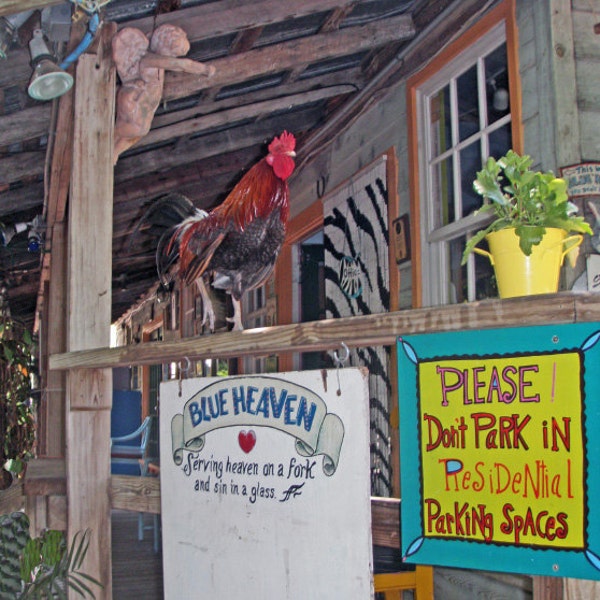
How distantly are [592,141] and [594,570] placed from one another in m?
2.22

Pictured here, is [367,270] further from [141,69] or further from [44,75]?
[44,75]

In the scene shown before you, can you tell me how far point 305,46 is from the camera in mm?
4043

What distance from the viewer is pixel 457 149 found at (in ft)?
13.3

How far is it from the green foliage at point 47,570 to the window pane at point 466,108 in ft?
9.64

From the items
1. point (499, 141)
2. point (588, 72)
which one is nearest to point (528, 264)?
point (588, 72)

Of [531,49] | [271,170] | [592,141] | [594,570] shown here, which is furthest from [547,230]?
[271,170]

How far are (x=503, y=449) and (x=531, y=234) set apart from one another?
53 cm

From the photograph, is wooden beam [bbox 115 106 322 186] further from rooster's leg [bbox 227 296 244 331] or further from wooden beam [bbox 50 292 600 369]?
wooden beam [bbox 50 292 600 369]

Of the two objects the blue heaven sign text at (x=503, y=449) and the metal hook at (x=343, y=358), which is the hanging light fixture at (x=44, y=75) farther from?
the blue heaven sign text at (x=503, y=449)

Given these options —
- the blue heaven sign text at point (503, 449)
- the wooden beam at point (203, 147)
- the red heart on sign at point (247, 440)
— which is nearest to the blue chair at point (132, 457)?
the wooden beam at point (203, 147)

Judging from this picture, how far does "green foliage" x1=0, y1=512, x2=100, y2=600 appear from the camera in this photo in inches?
97.3

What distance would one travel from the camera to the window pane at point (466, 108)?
4.09 meters

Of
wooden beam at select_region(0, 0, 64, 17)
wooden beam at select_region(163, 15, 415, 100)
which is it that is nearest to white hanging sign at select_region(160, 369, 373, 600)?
wooden beam at select_region(0, 0, 64, 17)

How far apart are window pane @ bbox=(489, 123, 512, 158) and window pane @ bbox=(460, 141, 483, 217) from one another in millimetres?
193
